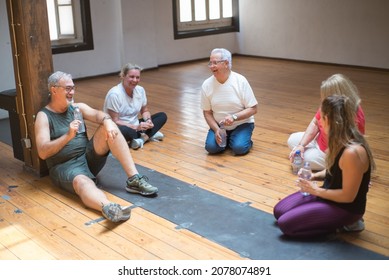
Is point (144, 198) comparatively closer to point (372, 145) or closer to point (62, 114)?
point (62, 114)

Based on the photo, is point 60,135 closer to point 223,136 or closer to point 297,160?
point 223,136

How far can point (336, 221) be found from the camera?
9.52ft

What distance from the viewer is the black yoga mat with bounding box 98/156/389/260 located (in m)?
2.83

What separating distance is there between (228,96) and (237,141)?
0.39m

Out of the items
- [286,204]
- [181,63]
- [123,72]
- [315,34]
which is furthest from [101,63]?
[286,204]

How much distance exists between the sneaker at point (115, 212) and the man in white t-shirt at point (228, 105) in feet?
4.56

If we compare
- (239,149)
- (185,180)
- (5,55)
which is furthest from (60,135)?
(5,55)

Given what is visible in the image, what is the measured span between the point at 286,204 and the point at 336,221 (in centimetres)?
31

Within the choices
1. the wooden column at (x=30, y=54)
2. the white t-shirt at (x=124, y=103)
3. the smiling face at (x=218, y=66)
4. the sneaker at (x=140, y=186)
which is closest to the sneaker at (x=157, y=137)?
the white t-shirt at (x=124, y=103)

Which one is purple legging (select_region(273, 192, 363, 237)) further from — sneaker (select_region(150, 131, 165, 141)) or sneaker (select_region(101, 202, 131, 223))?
sneaker (select_region(150, 131, 165, 141))

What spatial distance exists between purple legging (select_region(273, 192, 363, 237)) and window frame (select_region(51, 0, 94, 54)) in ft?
20.2

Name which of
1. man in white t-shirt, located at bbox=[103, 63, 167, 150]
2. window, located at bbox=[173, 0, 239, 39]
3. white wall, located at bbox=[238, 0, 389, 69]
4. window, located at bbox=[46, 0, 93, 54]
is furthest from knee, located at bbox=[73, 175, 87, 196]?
window, located at bbox=[173, 0, 239, 39]

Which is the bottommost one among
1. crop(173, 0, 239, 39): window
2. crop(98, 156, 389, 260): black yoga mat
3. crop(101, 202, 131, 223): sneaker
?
crop(98, 156, 389, 260): black yoga mat

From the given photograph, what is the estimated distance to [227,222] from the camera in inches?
128
